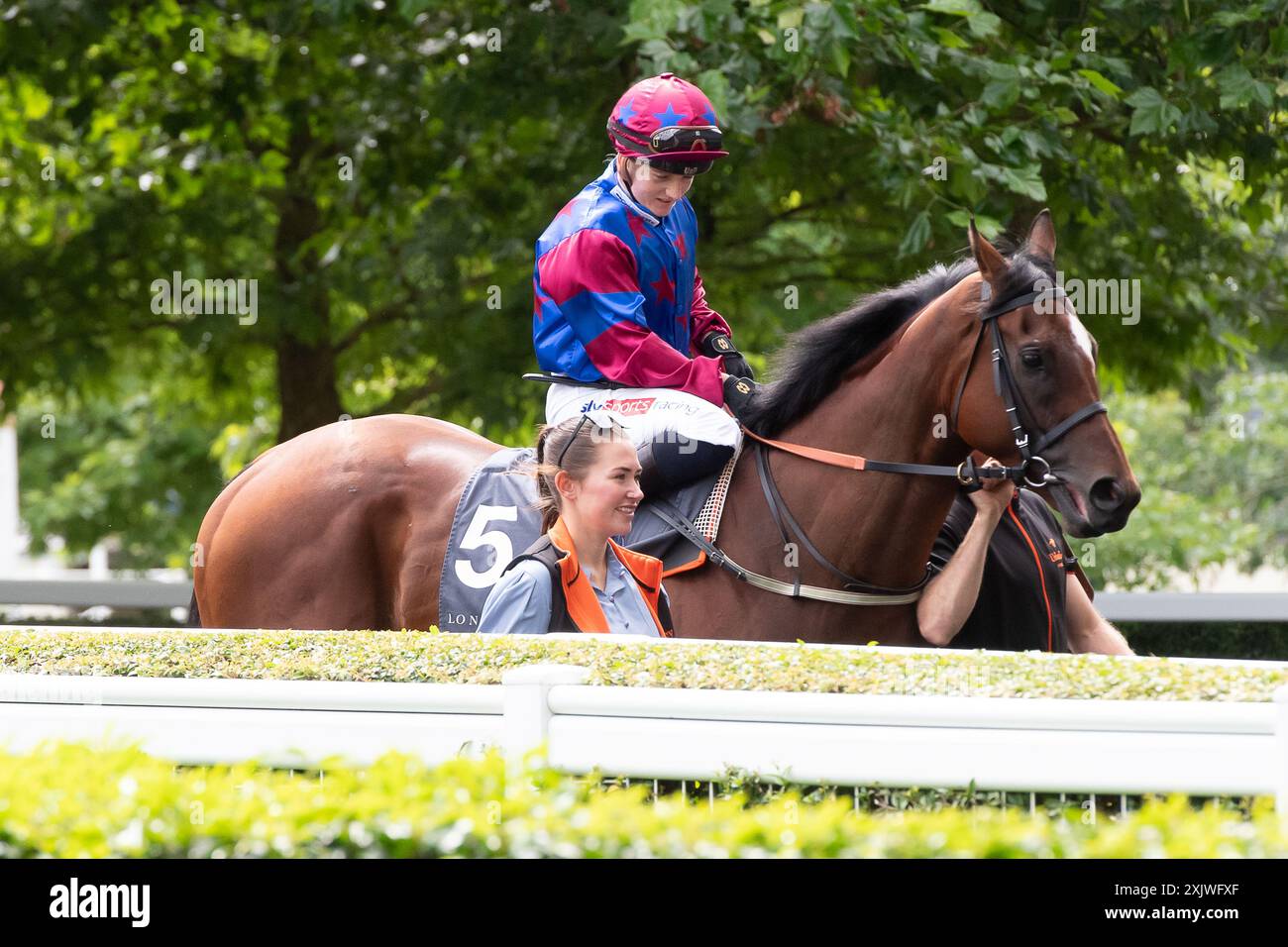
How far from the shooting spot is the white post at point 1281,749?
8.24 ft

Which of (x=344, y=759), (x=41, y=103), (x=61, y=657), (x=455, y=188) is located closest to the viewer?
(x=344, y=759)

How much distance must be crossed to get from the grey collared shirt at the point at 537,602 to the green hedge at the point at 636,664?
6cm

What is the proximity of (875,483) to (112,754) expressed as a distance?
247 centimetres

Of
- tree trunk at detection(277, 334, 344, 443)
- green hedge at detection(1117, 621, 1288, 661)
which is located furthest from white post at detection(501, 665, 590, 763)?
tree trunk at detection(277, 334, 344, 443)

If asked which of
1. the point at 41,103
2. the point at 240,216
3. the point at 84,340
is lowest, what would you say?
the point at 84,340

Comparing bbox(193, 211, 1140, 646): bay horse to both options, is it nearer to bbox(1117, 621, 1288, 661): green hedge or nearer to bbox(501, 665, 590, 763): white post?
bbox(501, 665, 590, 763): white post

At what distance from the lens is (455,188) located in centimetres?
1018

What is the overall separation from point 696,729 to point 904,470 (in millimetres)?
1776

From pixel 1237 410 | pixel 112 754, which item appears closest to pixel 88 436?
pixel 1237 410

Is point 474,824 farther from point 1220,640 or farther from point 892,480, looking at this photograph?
point 1220,640

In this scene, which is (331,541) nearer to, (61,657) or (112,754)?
(61,657)

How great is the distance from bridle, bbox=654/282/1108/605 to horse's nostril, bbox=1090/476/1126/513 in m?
0.12
